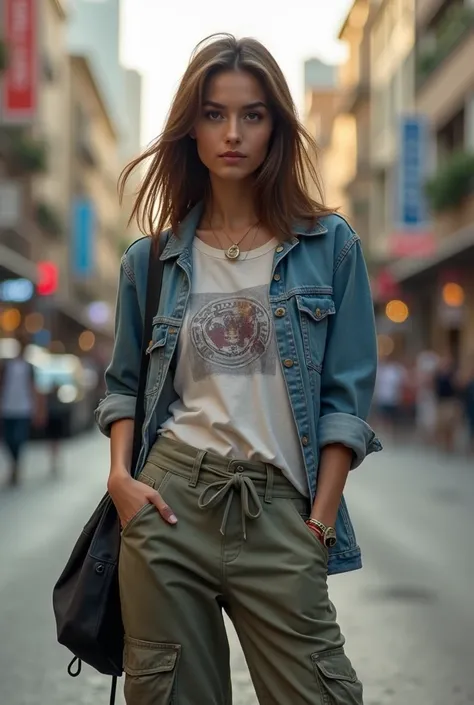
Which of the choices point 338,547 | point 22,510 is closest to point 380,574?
point 22,510

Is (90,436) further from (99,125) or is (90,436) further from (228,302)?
(99,125)

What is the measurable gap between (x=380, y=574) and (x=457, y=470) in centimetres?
992

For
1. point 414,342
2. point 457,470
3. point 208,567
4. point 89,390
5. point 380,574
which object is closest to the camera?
point 208,567

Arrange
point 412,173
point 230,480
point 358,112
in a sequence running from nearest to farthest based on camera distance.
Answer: point 230,480
point 412,173
point 358,112

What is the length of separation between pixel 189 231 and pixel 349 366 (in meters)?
0.48

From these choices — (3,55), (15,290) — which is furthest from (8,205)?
(3,55)

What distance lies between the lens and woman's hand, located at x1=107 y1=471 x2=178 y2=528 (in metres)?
2.67

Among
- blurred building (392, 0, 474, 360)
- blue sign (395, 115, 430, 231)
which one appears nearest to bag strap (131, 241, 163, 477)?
blurred building (392, 0, 474, 360)

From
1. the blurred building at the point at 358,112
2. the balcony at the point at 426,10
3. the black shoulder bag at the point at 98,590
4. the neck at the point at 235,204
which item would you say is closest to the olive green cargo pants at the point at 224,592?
the black shoulder bag at the point at 98,590

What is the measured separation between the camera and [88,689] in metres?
5.38

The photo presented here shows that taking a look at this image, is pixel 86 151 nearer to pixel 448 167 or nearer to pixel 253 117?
pixel 448 167

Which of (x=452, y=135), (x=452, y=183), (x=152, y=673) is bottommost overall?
(x=152, y=673)

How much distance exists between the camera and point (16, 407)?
50.2ft

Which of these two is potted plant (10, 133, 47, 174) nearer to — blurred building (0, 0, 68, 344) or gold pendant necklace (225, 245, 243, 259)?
blurred building (0, 0, 68, 344)
